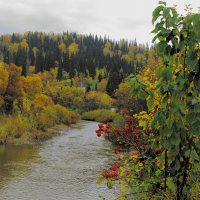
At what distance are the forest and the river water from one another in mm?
1225

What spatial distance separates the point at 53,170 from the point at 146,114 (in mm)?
14131

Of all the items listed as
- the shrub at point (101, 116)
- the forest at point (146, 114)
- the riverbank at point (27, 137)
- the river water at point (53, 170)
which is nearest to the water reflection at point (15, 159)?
the river water at point (53, 170)

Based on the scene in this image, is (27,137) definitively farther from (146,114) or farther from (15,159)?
(146,114)

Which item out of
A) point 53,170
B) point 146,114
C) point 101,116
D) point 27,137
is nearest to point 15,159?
point 53,170

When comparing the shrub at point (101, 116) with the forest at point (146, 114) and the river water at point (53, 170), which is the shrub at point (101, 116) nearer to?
the forest at point (146, 114)

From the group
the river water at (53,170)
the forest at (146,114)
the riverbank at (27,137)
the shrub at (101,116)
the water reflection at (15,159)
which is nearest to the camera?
the forest at (146,114)

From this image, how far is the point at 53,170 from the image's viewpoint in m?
20.4

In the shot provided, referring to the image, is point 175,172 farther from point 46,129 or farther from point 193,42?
point 46,129

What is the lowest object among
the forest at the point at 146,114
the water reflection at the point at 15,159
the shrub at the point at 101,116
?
the shrub at the point at 101,116

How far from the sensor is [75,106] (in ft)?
236

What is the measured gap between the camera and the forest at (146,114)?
12.9 ft

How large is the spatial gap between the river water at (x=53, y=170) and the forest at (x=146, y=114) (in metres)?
1.22

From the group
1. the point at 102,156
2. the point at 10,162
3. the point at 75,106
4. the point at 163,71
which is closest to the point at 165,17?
the point at 163,71

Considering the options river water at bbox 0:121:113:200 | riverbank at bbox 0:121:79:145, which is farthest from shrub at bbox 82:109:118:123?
river water at bbox 0:121:113:200
